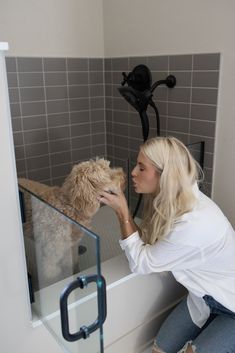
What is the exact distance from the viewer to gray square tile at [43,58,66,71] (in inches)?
92.1

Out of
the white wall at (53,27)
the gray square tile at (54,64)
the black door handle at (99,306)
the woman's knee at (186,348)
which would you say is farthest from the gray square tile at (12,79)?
the woman's knee at (186,348)

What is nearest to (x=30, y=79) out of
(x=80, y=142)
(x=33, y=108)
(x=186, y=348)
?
(x=33, y=108)

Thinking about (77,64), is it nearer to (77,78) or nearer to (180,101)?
(77,78)

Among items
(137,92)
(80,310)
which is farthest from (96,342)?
(137,92)

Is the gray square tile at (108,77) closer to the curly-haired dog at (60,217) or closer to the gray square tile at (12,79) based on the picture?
the gray square tile at (12,79)

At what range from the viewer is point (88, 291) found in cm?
106

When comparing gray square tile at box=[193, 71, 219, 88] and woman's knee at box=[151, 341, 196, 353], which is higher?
gray square tile at box=[193, 71, 219, 88]

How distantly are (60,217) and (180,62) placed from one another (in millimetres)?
1338

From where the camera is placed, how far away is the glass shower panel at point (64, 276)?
3.28 ft

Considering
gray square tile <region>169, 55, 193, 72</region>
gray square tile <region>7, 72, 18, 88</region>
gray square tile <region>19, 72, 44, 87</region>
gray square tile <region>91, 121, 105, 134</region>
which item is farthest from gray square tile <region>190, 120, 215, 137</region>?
gray square tile <region>7, 72, 18, 88</region>

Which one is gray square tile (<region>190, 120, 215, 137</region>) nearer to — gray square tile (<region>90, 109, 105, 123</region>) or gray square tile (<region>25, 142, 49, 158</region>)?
gray square tile (<region>90, 109, 105, 123</region>)

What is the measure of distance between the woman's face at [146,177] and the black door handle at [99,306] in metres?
0.58

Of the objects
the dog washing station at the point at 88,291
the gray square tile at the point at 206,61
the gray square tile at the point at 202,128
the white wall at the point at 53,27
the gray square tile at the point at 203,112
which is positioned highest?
the white wall at the point at 53,27

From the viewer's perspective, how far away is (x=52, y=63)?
237 centimetres
